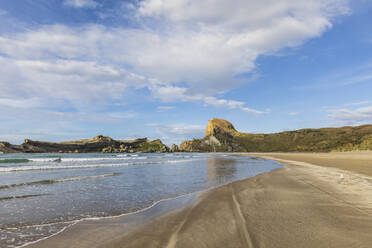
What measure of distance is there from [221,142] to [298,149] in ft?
200

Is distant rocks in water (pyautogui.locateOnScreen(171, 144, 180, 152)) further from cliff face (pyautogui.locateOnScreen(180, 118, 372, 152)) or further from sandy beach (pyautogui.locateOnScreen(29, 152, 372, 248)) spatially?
sandy beach (pyautogui.locateOnScreen(29, 152, 372, 248))

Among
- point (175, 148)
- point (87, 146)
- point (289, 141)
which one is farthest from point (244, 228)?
point (175, 148)

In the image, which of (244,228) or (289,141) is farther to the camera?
(289,141)

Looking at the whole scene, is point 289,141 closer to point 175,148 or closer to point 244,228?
point 175,148

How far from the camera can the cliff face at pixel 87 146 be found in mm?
128625

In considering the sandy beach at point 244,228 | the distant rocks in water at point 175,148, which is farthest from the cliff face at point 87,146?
the sandy beach at point 244,228

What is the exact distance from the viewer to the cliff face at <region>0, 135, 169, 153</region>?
128625 mm

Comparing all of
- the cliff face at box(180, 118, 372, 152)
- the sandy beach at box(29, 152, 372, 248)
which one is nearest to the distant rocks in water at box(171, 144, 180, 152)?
the cliff face at box(180, 118, 372, 152)

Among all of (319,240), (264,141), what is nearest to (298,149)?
(264,141)

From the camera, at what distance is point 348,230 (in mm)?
4426

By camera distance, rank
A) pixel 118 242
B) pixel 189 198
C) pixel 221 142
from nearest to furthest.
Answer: pixel 118 242, pixel 189 198, pixel 221 142

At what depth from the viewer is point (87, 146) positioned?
155 meters

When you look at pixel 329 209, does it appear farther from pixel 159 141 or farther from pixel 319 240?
pixel 159 141

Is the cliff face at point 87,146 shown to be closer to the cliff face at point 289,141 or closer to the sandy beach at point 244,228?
the cliff face at point 289,141
